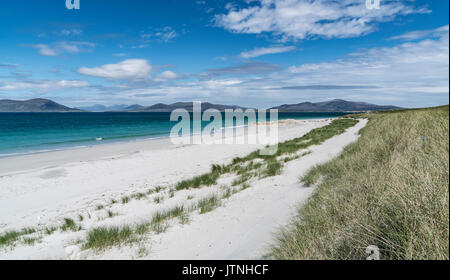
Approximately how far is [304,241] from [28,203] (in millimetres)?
10072

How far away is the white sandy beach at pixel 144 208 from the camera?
377cm

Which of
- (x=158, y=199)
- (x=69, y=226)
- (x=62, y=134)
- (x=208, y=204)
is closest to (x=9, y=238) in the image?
(x=69, y=226)

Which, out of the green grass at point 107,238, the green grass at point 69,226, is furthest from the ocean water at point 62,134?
the green grass at point 107,238

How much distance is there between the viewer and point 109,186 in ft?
33.5

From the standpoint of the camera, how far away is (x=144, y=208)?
682 cm

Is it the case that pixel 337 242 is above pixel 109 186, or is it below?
above

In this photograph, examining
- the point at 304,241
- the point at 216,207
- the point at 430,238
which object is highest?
the point at 430,238

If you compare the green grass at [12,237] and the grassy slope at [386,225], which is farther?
the green grass at [12,237]

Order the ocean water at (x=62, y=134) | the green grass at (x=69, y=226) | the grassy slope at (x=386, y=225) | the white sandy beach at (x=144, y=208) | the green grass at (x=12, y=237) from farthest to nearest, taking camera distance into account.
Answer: the ocean water at (x=62, y=134) < the green grass at (x=69, y=226) < the green grass at (x=12, y=237) < the white sandy beach at (x=144, y=208) < the grassy slope at (x=386, y=225)

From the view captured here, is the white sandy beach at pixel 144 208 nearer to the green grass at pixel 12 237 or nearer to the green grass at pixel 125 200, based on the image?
the green grass at pixel 125 200

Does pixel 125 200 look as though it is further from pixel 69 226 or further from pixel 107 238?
pixel 107 238

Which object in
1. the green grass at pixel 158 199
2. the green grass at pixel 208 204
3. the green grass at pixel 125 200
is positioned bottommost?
the green grass at pixel 125 200
